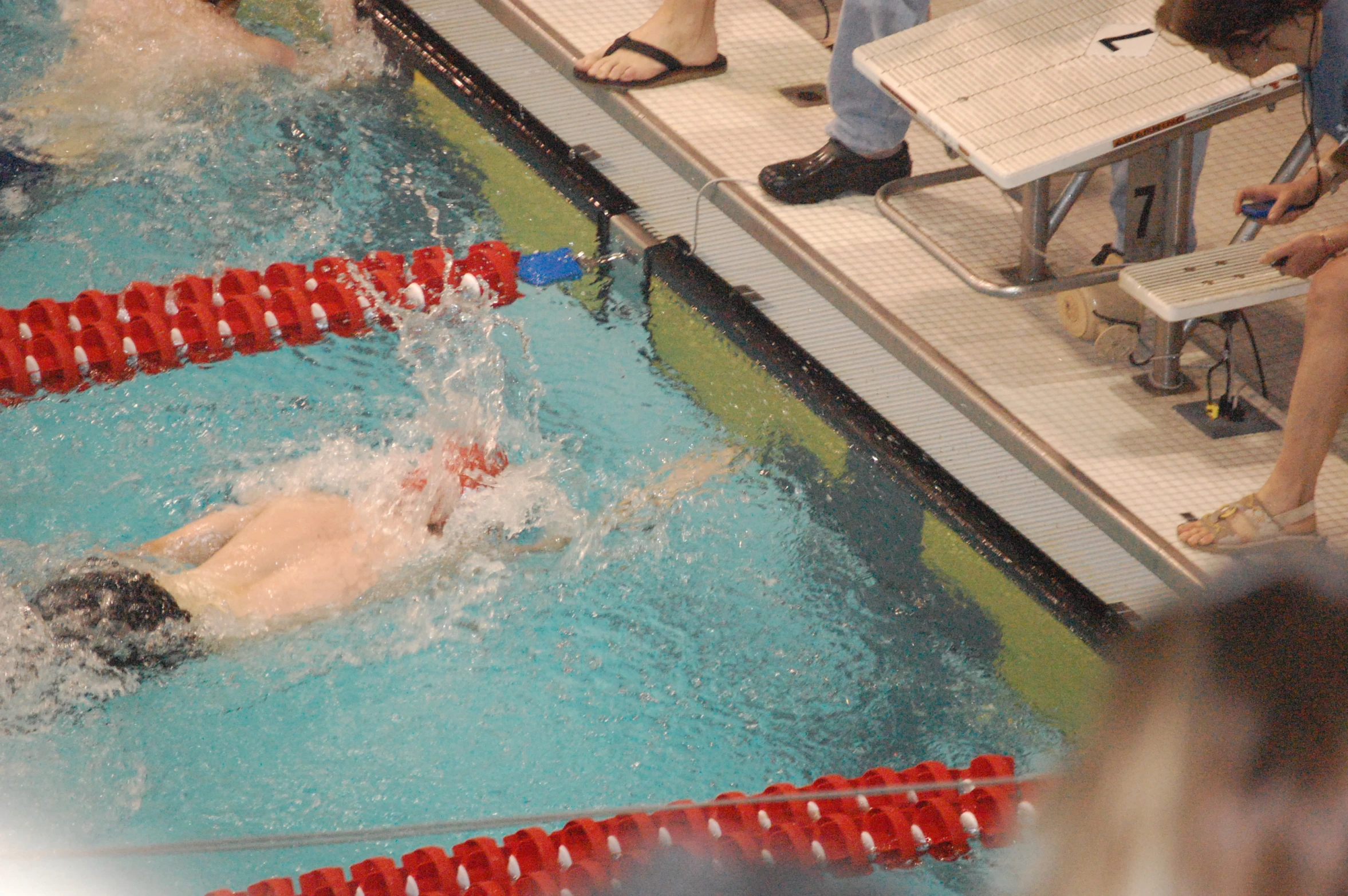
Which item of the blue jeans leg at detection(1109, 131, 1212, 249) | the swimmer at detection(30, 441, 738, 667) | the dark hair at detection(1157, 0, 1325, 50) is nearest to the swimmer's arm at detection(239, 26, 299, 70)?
the swimmer at detection(30, 441, 738, 667)

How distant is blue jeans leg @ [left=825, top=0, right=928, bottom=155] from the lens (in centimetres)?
331

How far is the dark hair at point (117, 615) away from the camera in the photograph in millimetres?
2510

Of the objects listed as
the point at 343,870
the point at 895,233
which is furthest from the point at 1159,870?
the point at 895,233

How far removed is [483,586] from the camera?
299 centimetres

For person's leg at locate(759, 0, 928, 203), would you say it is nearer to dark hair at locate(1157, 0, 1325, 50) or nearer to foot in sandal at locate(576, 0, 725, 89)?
foot in sandal at locate(576, 0, 725, 89)

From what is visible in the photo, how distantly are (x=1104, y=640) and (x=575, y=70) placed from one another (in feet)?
7.35

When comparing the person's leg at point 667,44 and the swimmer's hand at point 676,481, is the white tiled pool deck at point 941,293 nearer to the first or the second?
the person's leg at point 667,44

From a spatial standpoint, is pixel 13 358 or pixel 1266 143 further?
pixel 1266 143

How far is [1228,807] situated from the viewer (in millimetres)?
515

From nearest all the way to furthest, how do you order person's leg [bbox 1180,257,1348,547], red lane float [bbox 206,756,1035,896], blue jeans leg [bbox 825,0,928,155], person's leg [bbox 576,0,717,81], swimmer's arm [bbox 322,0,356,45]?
red lane float [bbox 206,756,1035,896], person's leg [bbox 1180,257,1348,547], blue jeans leg [bbox 825,0,928,155], person's leg [bbox 576,0,717,81], swimmer's arm [bbox 322,0,356,45]

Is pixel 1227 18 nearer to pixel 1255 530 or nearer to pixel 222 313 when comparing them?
pixel 1255 530

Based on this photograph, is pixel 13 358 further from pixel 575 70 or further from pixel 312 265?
pixel 575 70

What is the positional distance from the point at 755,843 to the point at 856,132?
1.98m

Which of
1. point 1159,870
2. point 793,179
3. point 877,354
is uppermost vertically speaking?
point 1159,870
